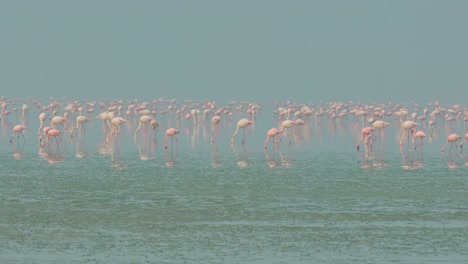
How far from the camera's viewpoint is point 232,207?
1980 centimetres

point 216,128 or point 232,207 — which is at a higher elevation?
point 216,128

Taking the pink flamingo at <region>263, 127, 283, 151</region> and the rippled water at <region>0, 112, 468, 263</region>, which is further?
the pink flamingo at <region>263, 127, 283, 151</region>

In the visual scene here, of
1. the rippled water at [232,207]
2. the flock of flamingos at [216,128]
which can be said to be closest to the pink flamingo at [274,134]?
the flock of flamingos at [216,128]

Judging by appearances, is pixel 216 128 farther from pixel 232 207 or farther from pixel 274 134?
pixel 232 207

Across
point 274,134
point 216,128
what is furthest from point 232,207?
point 216,128

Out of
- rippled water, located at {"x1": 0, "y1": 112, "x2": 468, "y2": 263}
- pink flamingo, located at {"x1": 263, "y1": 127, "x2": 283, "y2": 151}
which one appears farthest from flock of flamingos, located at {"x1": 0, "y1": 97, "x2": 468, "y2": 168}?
rippled water, located at {"x1": 0, "y1": 112, "x2": 468, "y2": 263}

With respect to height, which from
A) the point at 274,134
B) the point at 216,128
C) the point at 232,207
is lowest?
the point at 232,207

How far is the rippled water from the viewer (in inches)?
619

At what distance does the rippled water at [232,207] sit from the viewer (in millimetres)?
15734

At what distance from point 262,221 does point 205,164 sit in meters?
9.81

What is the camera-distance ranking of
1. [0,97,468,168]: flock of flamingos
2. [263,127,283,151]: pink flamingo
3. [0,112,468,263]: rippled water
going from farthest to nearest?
[0,97,468,168]: flock of flamingos
[263,127,283,151]: pink flamingo
[0,112,468,263]: rippled water

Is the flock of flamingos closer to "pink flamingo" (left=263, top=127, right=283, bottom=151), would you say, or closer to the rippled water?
"pink flamingo" (left=263, top=127, right=283, bottom=151)

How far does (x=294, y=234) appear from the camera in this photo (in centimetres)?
1705

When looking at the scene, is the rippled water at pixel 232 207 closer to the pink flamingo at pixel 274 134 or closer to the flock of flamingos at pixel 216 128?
the pink flamingo at pixel 274 134
